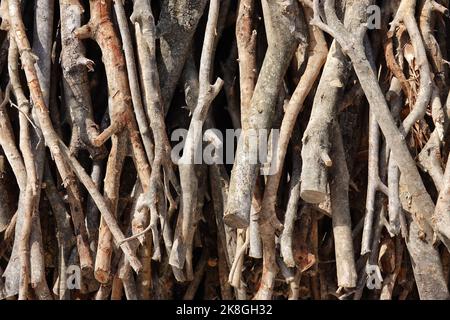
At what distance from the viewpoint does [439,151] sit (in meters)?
2.41

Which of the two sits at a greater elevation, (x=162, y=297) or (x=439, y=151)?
(x=439, y=151)

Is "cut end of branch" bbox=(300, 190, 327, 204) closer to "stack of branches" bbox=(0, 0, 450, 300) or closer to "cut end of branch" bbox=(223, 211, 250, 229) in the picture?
"stack of branches" bbox=(0, 0, 450, 300)

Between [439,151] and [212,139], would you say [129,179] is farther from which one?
[439,151]

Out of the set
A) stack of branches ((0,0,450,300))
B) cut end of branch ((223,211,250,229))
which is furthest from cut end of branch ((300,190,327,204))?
cut end of branch ((223,211,250,229))

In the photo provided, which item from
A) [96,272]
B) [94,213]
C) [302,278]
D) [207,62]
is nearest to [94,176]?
[94,213]

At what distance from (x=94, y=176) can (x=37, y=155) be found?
0.18m

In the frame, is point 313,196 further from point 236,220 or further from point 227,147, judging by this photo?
point 227,147

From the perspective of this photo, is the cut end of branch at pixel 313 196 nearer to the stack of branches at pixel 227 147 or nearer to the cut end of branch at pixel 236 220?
the stack of branches at pixel 227 147

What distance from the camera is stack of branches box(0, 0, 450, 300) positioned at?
7.86 ft

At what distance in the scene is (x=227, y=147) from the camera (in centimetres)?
259

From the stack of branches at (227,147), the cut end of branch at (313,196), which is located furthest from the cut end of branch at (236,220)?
the cut end of branch at (313,196)

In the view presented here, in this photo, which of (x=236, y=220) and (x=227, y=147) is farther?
(x=227, y=147)

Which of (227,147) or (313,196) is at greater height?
(227,147)

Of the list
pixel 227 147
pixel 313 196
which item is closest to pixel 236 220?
pixel 313 196
